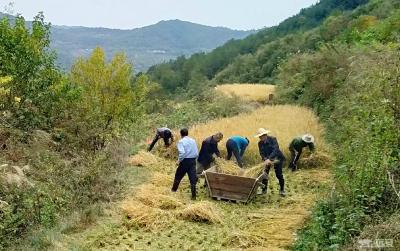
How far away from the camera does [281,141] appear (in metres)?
15.2

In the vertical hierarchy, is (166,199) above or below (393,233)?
below

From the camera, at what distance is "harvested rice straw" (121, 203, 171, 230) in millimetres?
9180

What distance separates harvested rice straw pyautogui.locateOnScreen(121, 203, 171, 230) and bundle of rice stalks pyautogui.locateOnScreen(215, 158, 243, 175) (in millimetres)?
2366

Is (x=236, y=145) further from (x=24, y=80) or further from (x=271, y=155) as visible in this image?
(x=24, y=80)

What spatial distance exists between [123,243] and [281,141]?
784 centimetres

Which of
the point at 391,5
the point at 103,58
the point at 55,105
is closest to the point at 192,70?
the point at 391,5

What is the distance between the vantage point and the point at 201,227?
9.30m

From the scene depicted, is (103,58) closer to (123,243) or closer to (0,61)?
(0,61)

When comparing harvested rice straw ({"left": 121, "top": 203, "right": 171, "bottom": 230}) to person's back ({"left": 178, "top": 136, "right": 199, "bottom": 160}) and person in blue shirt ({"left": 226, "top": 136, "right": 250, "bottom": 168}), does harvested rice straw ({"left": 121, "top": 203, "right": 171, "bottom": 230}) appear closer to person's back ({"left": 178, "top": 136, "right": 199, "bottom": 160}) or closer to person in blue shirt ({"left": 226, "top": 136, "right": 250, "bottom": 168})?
person's back ({"left": 178, "top": 136, "right": 199, "bottom": 160})

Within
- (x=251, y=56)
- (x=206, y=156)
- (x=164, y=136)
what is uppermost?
(x=251, y=56)

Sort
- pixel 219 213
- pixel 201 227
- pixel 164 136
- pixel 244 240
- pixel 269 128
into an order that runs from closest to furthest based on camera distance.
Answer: pixel 244 240, pixel 201 227, pixel 219 213, pixel 164 136, pixel 269 128

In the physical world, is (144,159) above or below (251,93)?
below

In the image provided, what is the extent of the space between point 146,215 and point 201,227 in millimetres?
1024

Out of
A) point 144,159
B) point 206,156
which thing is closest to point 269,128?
point 144,159
